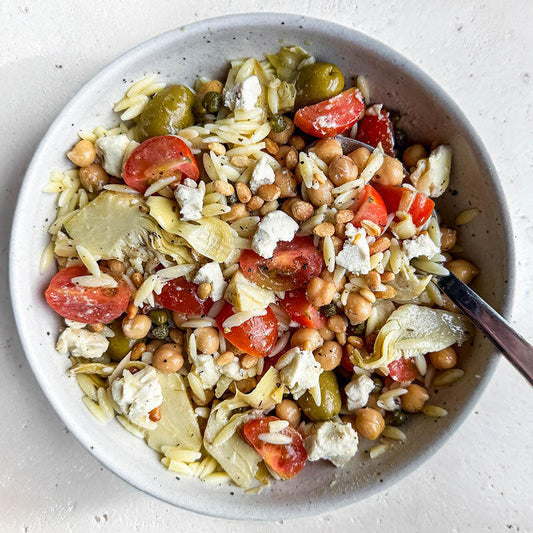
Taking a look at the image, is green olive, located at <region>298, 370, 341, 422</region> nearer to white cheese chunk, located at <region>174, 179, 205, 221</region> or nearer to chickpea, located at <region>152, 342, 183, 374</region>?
chickpea, located at <region>152, 342, 183, 374</region>

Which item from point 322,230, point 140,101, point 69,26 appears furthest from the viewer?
point 69,26


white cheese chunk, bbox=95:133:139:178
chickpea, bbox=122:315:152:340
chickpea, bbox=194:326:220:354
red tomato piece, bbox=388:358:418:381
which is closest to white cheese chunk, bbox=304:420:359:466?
red tomato piece, bbox=388:358:418:381

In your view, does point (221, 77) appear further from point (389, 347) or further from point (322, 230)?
point (389, 347)

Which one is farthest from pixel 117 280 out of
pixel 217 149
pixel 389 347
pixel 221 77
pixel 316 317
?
pixel 389 347

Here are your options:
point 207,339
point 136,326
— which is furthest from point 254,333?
point 136,326

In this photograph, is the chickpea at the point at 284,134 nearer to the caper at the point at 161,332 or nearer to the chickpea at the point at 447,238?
the chickpea at the point at 447,238

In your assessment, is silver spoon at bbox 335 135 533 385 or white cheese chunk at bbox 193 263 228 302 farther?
white cheese chunk at bbox 193 263 228 302
